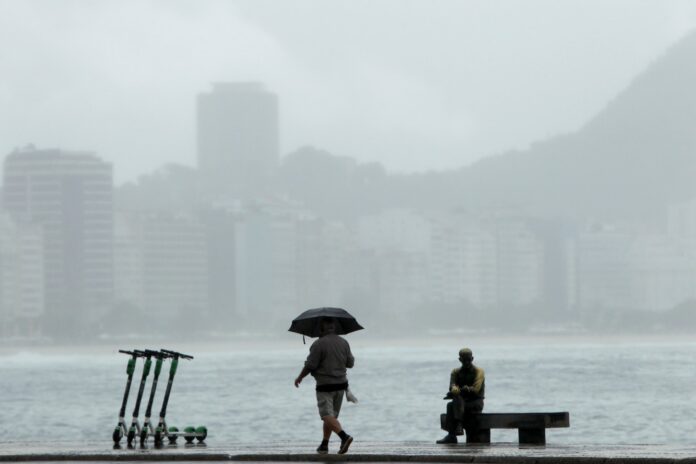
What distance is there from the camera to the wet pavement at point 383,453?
18750 mm

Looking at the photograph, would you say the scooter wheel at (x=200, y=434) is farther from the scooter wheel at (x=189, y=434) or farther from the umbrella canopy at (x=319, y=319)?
the umbrella canopy at (x=319, y=319)

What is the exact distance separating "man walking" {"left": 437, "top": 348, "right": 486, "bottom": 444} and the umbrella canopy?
2476mm

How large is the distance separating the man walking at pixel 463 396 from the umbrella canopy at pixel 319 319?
2476 mm

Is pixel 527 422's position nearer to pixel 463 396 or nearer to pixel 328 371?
pixel 463 396

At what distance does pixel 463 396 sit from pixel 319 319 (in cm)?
314

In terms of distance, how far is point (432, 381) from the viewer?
485 ft

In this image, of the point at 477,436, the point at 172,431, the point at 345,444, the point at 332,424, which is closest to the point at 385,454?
the point at 345,444

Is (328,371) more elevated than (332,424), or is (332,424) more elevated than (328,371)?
(328,371)

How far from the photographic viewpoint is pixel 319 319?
72.9 feet

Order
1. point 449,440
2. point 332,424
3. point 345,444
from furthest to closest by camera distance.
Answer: point 449,440, point 332,424, point 345,444

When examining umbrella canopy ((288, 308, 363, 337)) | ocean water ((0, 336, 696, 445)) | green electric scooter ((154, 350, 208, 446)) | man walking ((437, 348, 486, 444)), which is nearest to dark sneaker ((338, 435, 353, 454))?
umbrella canopy ((288, 308, 363, 337))

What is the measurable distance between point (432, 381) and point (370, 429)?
243ft

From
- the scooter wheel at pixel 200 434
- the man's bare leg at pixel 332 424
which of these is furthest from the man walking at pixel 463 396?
the scooter wheel at pixel 200 434

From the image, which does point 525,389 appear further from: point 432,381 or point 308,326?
point 308,326
